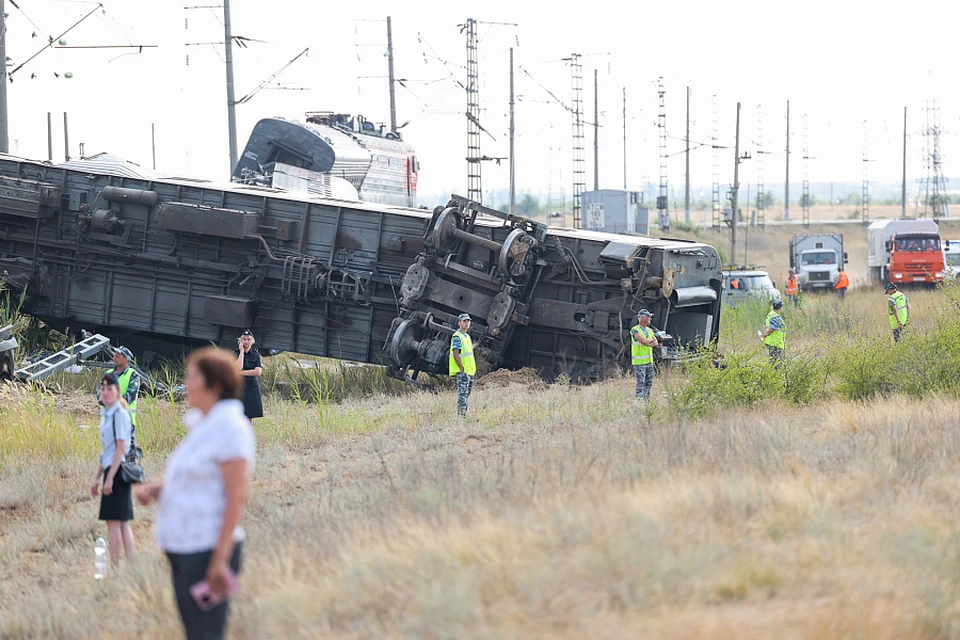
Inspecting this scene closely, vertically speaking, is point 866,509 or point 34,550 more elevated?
point 866,509

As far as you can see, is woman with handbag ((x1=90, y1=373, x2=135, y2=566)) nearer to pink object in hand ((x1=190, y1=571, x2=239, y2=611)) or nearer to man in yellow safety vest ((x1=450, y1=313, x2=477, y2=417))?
pink object in hand ((x1=190, y1=571, x2=239, y2=611))

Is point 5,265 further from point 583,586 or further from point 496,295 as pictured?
point 583,586

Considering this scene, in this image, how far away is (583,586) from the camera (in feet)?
19.1

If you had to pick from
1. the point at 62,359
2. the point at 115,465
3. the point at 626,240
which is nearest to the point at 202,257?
the point at 62,359

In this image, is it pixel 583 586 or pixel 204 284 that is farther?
pixel 204 284

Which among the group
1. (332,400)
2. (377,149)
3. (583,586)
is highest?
(377,149)

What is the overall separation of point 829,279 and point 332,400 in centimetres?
3093

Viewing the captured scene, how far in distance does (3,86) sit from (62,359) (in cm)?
532

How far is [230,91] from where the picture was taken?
29.9m

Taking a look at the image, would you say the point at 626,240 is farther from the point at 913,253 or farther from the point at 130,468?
the point at 913,253

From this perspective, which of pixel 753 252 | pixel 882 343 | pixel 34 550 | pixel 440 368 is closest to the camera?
pixel 34 550

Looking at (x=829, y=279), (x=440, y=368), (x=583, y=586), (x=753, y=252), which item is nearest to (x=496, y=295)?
(x=440, y=368)

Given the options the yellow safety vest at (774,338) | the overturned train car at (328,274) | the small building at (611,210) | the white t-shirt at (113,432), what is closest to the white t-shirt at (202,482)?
the white t-shirt at (113,432)

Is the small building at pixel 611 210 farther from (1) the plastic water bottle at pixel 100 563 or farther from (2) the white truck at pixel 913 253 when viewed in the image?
(1) the plastic water bottle at pixel 100 563
